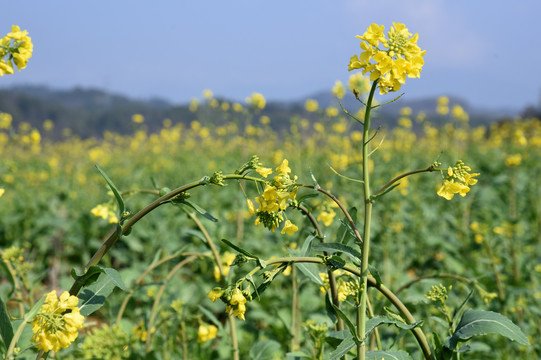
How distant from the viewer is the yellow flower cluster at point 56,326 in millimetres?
1031

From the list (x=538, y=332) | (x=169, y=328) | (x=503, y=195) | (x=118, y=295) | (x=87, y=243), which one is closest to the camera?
(x=169, y=328)

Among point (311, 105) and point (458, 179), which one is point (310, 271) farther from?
point (311, 105)

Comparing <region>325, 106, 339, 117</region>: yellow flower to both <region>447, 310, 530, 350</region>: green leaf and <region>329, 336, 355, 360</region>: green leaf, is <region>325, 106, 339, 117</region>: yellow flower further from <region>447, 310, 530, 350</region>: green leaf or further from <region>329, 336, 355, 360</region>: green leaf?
<region>329, 336, 355, 360</region>: green leaf

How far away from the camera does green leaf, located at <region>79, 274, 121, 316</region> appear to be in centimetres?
121

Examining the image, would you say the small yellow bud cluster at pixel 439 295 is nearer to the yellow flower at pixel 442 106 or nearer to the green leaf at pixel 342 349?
the green leaf at pixel 342 349

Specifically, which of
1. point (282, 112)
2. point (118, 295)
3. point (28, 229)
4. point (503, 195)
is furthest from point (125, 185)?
point (282, 112)

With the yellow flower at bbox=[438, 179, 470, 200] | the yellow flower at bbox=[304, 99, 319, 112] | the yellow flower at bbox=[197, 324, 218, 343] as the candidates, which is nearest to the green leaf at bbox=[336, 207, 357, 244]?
the yellow flower at bbox=[438, 179, 470, 200]

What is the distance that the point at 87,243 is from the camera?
4496mm

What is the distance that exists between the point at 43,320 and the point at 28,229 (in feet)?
13.2

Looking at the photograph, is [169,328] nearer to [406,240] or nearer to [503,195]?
[406,240]

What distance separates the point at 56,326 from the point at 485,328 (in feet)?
3.64

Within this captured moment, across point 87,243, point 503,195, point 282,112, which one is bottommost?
point 87,243

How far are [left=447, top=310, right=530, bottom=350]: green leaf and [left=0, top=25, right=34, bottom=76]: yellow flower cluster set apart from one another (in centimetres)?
149

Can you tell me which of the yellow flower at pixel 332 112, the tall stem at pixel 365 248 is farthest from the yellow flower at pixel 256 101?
the tall stem at pixel 365 248
